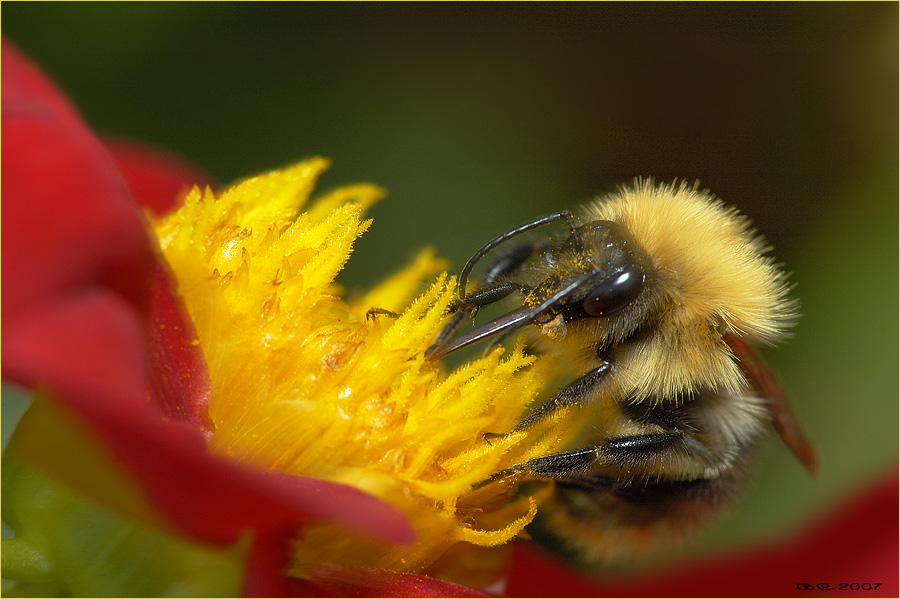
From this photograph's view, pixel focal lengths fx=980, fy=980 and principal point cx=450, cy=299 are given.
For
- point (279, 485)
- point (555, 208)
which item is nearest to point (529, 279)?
point (279, 485)

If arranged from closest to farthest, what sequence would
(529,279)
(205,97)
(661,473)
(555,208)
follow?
(529,279) → (661,473) → (205,97) → (555,208)

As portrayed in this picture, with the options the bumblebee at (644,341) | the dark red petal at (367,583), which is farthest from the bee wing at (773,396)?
the dark red petal at (367,583)

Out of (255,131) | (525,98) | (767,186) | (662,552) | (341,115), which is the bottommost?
(662,552)

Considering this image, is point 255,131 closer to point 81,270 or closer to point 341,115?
point 341,115

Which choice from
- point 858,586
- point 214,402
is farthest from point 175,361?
point 858,586

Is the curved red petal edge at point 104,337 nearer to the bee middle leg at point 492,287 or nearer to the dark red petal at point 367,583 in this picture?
the dark red petal at point 367,583

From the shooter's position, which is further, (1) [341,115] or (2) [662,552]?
(1) [341,115]

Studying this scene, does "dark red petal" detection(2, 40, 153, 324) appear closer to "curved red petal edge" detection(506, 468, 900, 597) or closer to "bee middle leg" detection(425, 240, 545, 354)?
"bee middle leg" detection(425, 240, 545, 354)
